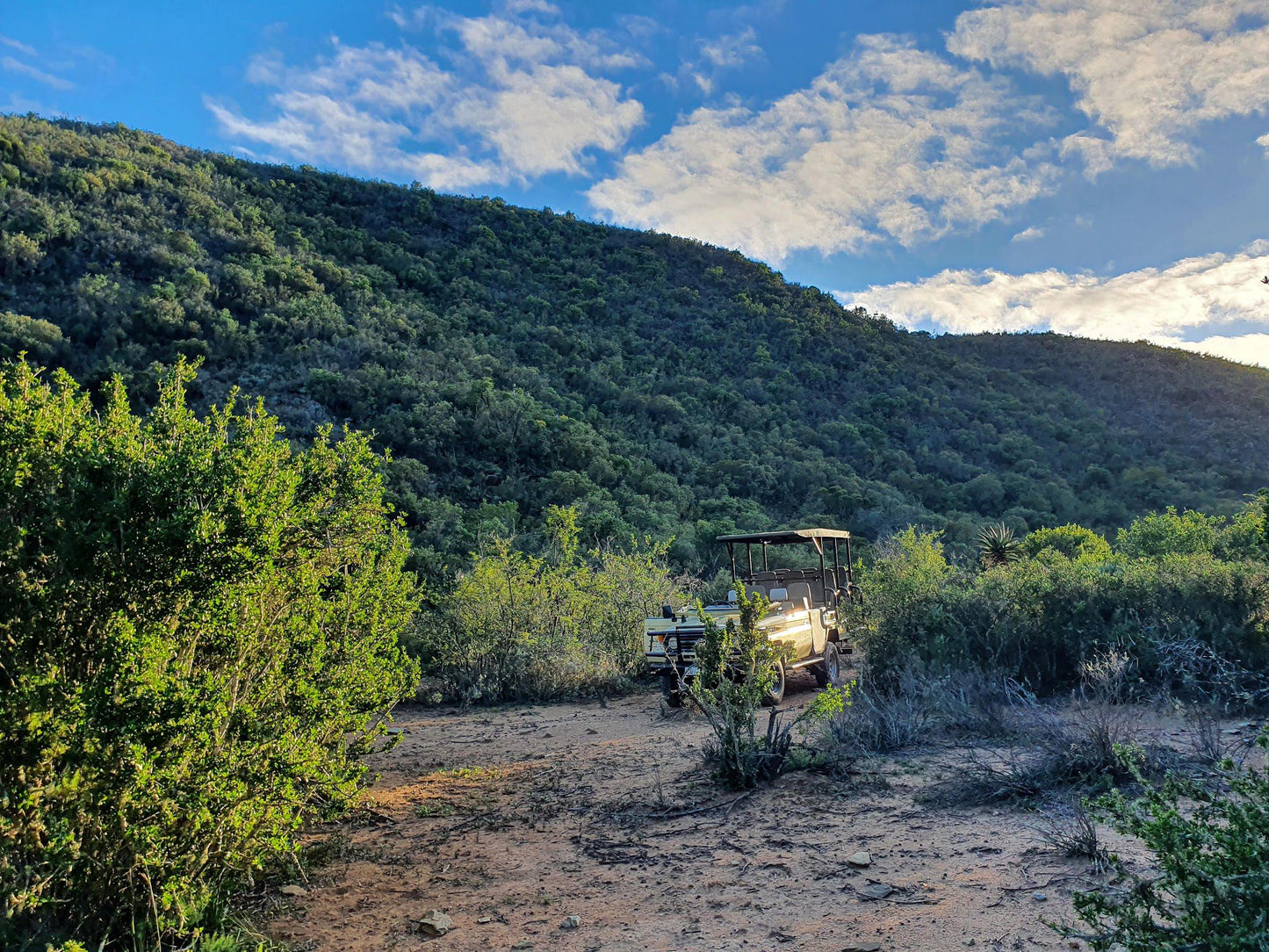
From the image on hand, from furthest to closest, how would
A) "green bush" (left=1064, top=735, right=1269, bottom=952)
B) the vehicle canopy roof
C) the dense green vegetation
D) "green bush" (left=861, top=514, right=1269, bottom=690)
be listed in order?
the vehicle canopy roof, "green bush" (left=861, top=514, right=1269, bottom=690), the dense green vegetation, "green bush" (left=1064, top=735, right=1269, bottom=952)

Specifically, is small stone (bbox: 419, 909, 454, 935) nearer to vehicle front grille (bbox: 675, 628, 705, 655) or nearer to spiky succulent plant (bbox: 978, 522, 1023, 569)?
vehicle front grille (bbox: 675, 628, 705, 655)

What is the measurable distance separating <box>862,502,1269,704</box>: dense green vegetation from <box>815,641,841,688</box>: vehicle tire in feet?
2.54

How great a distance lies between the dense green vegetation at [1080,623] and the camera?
27.7 ft

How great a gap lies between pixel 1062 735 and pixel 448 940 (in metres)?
4.55

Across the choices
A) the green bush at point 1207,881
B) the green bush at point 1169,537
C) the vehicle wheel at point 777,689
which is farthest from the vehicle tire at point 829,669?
the green bush at point 1207,881

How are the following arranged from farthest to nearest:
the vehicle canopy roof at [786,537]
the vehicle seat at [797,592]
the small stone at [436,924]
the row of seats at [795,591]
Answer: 1. the vehicle seat at [797,592]
2. the row of seats at [795,591]
3. the vehicle canopy roof at [786,537]
4. the small stone at [436,924]

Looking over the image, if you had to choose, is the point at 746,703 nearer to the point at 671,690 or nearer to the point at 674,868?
the point at 674,868

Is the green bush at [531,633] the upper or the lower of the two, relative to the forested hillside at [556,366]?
lower

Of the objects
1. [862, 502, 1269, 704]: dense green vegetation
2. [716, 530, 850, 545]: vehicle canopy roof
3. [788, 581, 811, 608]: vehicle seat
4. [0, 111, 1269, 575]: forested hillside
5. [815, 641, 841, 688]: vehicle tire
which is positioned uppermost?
[0, 111, 1269, 575]: forested hillside

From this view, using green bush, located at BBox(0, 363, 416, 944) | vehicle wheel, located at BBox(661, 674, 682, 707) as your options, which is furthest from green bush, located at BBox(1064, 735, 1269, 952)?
vehicle wheel, located at BBox(661, 674, 682, 707)

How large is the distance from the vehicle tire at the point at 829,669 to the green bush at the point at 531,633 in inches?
140

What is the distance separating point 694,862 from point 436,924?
1.62m

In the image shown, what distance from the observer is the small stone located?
416cm

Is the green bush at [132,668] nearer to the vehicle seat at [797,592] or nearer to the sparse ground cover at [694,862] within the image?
the sparse ground cover at [694,862]
